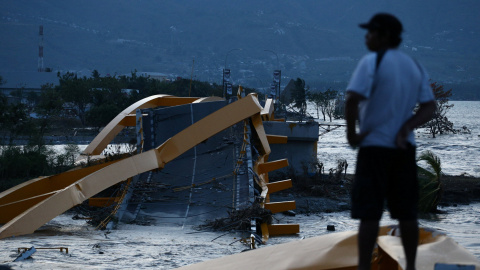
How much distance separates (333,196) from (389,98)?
59.6 feet

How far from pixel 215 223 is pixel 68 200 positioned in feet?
8.67

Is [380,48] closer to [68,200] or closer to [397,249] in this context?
[397,249]

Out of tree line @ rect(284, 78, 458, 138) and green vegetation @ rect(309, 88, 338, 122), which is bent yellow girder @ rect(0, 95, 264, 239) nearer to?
tree line @ rect(284, 78, 458, 138)

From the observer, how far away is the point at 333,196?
71.8 feet

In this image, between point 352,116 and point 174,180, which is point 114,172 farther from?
point 352,116

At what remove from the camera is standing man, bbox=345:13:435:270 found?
3996mm

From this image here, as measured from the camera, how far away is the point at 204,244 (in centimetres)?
984

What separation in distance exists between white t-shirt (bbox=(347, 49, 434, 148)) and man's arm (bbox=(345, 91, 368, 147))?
60 mm

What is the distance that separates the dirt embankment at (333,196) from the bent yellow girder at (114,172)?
19.4ft

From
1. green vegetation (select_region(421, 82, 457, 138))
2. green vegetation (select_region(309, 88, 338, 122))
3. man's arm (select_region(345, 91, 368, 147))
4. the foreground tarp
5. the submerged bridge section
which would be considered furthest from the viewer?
green vegetation (select_region(309, 88, 338, 122))

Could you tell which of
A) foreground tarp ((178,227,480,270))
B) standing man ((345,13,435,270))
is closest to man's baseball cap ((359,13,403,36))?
standing man ((345,13,435,270))

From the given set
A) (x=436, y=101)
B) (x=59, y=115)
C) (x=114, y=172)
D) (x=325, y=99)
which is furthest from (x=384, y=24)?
(x=325, y=99)

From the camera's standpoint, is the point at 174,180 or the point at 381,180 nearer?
the point at 381,180

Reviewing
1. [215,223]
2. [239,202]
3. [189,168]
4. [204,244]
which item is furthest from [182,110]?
[204,244]
